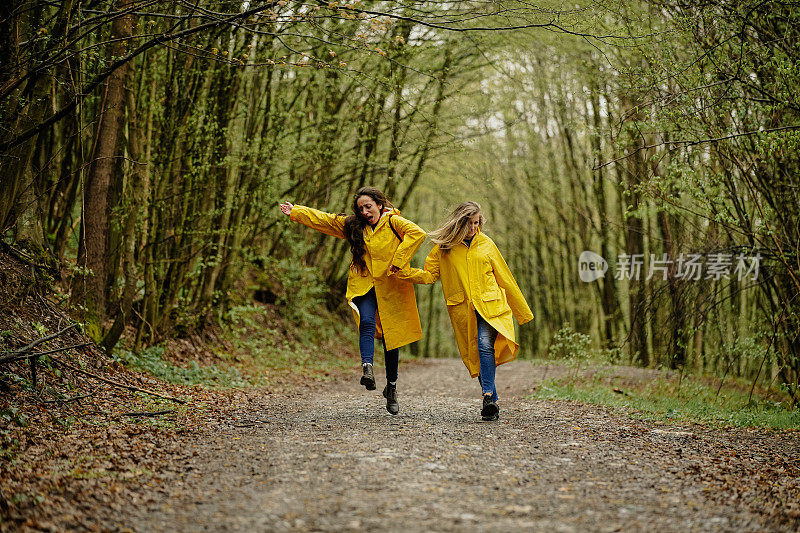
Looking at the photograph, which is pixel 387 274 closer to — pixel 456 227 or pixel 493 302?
pixel 456 227

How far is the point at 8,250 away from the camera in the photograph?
6031 mm

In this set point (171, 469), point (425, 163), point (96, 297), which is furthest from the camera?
point (425, 163)

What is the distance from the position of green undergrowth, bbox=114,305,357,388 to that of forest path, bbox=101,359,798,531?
1.93 m

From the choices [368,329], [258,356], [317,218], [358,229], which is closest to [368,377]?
[368,329]

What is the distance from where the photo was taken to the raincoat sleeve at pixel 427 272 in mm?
5778

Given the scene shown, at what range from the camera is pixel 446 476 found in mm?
3684

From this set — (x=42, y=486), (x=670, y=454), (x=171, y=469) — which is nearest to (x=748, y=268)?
(x=670, y=454)

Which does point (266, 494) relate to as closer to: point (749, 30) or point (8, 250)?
point (8, 250)

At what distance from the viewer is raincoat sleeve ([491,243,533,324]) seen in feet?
19.4

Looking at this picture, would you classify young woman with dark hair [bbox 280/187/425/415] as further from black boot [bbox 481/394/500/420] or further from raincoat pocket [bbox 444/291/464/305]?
black boot [bbox 481/394/500/420]

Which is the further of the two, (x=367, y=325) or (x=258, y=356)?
(x=258, y=356)

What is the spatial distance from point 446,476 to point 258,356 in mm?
7360

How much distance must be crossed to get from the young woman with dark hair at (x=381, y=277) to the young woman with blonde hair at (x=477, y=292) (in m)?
0.22

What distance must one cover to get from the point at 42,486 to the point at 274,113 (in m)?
7.33
